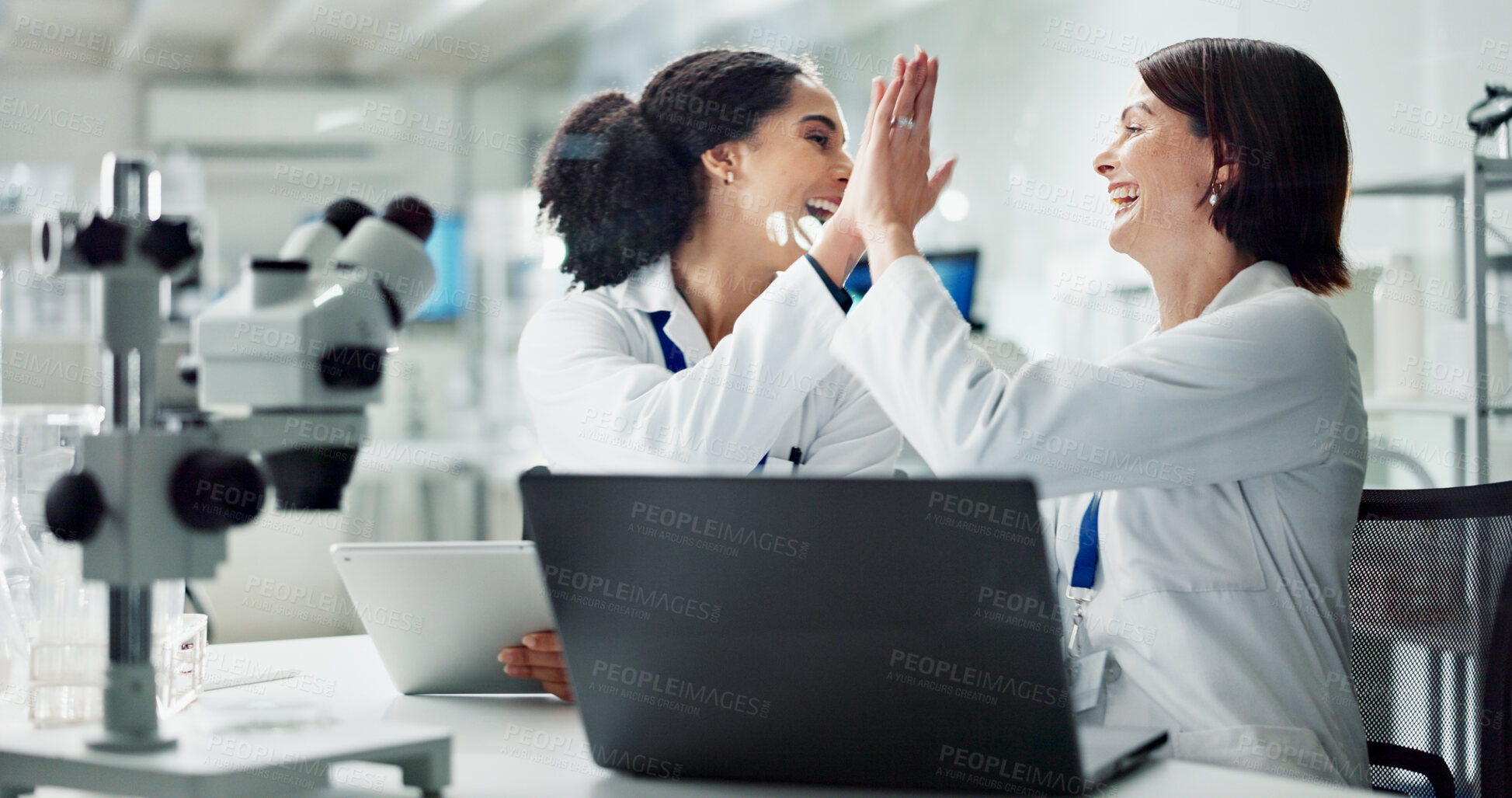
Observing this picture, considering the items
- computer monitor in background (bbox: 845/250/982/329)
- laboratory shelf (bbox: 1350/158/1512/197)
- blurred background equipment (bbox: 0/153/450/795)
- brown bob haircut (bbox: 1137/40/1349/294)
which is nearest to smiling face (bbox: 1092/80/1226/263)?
brown bob haircut (bbox: 1137/40/1349/294)

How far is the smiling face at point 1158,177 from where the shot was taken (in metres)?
→ 1.34

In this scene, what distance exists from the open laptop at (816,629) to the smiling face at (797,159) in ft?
3.15

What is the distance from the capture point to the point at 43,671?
96 cm

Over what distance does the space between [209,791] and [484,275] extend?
19.6 feet

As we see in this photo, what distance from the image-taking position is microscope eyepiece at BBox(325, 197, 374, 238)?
87 centimetres

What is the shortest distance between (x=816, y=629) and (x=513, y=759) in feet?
0.99

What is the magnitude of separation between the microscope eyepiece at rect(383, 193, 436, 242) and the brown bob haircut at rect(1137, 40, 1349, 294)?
32.9 inches

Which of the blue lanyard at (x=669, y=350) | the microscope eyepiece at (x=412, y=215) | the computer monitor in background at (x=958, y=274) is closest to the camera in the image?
the microscope eyepiece at (x=412, y=215)

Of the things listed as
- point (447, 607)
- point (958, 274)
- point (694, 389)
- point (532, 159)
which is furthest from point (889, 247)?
point (532, 159)

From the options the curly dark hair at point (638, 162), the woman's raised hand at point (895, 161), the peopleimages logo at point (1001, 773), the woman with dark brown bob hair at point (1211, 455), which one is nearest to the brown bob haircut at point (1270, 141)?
the woman with dark brown bob hair at point (1211, 455)

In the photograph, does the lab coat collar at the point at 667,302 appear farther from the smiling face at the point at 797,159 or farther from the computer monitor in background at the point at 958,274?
the computer monitor in background at the point at 958,274

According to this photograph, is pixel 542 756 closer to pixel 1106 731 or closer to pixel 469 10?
pixel 1106 731

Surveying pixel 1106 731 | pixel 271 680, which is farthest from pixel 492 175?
pixel 1106 731

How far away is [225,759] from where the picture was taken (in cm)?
77
